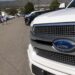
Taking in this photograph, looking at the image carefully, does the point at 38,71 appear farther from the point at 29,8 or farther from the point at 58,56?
the point at 29,8

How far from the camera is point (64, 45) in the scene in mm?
3357

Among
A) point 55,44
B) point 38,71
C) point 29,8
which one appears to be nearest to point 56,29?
point 55,44

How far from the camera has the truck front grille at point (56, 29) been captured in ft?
10.8

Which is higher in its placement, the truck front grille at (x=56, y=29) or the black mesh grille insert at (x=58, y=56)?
the truck front grille at (x=56, y=29)

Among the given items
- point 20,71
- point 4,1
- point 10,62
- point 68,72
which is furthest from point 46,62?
point 4,1

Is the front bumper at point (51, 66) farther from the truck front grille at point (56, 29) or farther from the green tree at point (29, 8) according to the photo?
the green tree at point (29, 8)

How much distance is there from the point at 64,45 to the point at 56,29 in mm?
242

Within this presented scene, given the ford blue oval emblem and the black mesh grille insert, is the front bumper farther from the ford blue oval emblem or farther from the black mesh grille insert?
the ford blue oval emblem

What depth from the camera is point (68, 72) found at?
11.1ft

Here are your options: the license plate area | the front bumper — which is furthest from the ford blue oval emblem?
the license plate area

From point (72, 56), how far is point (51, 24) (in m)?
0.50

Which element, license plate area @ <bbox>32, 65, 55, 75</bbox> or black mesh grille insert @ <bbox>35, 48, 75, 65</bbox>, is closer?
black mesh grille insert @ <bbox>35, 48, 75, 65</bbox>

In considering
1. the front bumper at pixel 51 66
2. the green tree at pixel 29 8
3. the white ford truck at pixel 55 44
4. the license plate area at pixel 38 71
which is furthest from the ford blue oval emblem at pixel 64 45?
the green tree at pixel 29 8

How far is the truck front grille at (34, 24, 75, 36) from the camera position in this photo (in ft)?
10.8
